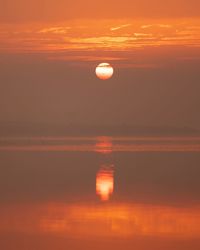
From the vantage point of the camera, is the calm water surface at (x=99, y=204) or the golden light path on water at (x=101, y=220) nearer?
the calm water surface at (x=99, y=204)

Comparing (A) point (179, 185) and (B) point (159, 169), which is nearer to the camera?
(A) point (179, 185)

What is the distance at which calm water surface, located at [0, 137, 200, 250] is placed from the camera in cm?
1031

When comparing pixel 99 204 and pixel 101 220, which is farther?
pixel 99 204

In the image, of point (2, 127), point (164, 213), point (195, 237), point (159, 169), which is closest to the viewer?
point (195, 237)

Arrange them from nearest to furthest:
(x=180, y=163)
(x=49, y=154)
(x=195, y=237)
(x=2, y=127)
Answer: (x=195, y=237) < (x=180, y=163) < (x=49, y=154) < (x=2, y=127)

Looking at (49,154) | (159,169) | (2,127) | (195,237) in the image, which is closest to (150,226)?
(195,237)

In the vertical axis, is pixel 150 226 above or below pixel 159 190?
below

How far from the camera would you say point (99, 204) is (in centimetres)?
1300

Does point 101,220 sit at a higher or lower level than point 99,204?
lower

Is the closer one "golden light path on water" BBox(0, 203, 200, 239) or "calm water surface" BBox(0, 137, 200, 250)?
"calm water surface" BBox(0, 137, 200, 250)

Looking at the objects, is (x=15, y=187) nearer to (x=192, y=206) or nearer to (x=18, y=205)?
(x=18, y=205)

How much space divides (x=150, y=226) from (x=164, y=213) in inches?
42.7

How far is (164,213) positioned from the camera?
12.2 meters

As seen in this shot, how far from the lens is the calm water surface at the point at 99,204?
33.8 ft
